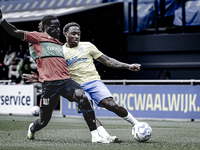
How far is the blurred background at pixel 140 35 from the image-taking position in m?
19.9

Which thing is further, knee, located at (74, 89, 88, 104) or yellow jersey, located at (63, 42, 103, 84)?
yellow jersey, located at (63, 42, 103, 84)

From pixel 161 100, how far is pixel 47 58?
695 cm

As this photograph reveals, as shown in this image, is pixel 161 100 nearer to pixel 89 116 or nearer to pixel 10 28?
pixel 89 116

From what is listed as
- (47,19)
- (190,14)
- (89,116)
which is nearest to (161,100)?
(89,116)

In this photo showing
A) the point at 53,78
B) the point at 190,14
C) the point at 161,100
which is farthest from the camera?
the point at 190,14

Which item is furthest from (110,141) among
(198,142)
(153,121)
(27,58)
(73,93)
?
(27,58)

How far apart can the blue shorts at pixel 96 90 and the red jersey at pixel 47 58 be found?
524 mm

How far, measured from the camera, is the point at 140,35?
21219mm

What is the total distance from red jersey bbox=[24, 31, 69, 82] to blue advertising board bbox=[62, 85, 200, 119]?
6684mm

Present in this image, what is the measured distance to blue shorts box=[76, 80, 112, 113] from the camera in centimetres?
784

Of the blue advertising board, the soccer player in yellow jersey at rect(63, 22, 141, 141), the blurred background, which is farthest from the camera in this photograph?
the blurred background

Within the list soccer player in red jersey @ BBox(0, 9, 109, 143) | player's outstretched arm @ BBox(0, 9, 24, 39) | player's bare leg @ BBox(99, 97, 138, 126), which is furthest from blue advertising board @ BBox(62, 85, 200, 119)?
player's outstretched arm @ BBox(0, 9, 24, 39)

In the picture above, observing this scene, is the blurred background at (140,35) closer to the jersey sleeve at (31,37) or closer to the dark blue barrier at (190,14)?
the dark blue barrier at (190,14)

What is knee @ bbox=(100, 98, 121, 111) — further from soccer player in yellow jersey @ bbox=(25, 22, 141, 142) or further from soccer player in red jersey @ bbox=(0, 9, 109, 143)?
soccer player in red jersey @ bbox=(0, 9, 109, 143)
